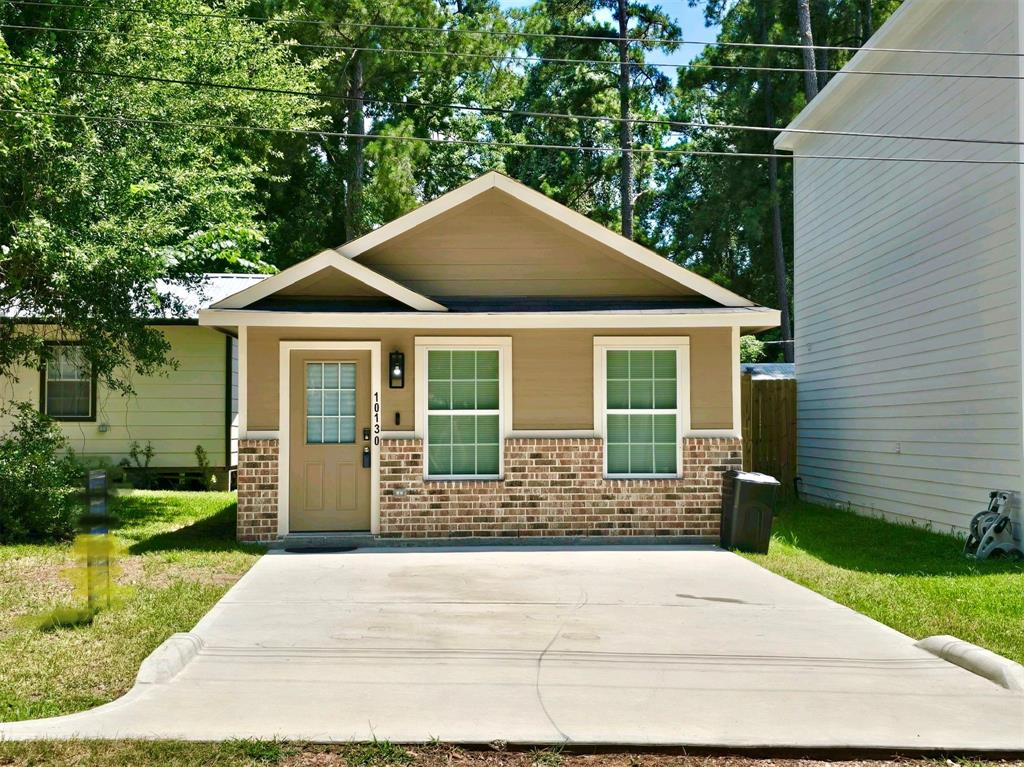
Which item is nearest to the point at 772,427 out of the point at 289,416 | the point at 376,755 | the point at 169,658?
the point at 289,416

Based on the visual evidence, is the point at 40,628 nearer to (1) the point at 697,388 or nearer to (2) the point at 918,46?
(1) the point at 697,388

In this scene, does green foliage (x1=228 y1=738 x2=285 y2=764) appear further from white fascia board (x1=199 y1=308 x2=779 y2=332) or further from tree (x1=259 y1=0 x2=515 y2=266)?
tree (x1=259 y1=0 x2=515 y2=266)

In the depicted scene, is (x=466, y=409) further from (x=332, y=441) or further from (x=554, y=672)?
(x=554, y=672)

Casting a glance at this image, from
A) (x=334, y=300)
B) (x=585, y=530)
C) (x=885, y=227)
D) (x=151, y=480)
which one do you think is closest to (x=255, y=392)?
(x=334, y=300)

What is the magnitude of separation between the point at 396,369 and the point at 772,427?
878 centimetres

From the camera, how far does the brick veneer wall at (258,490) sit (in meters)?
11.5

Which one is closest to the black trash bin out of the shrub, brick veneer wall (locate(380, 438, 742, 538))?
brick veneer wall (locate(380, 438, 742, 538))

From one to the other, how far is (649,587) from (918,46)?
878 centimetres

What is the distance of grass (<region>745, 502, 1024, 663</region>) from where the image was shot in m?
7.61

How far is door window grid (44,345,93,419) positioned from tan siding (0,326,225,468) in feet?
0.85

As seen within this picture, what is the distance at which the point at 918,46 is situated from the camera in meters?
13.3

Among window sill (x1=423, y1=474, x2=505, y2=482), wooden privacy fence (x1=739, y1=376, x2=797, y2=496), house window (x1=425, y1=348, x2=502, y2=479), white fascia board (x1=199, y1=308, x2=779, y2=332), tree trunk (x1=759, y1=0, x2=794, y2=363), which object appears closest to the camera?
white fascia board (x1=199, y1=308, x2=779, y2=332)

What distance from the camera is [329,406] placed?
11836 mm

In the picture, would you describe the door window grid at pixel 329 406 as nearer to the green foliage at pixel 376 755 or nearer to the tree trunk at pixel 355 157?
the green foliage at pixel 376 755
